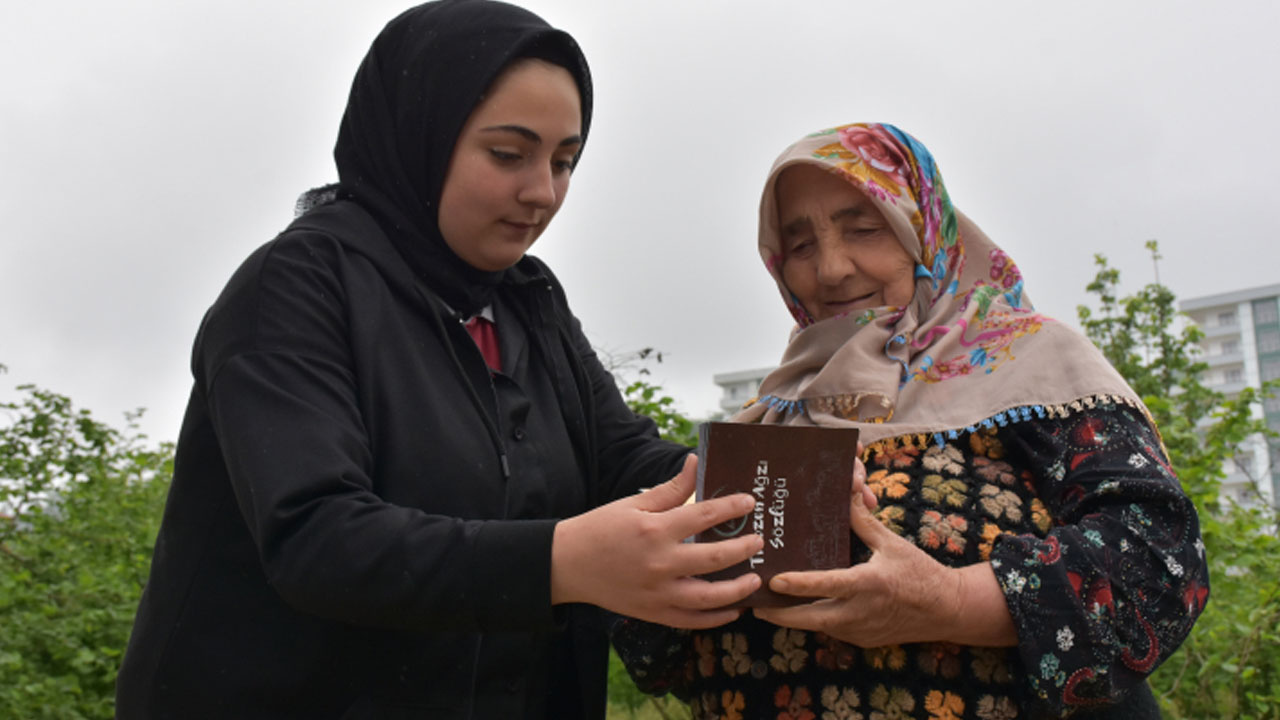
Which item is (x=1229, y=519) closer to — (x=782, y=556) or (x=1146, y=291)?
(x=1146, y=291)

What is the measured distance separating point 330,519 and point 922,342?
4.41 ft

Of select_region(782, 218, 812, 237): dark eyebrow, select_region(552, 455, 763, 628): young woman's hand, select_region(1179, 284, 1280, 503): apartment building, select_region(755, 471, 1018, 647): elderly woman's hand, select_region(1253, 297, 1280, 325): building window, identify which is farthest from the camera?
select_region(1253, 297, 1280, 325): building window

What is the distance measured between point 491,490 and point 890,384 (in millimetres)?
877

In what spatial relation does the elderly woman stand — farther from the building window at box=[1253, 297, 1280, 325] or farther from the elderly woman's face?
the building window at box=[1253, 297, 1280, 325]

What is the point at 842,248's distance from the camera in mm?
2330

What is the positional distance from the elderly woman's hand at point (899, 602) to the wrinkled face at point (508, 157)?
0.83 m

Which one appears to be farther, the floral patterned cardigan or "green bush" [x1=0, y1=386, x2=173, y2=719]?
"green bush" [x1=0, y1=386, x2=173, y2=719]

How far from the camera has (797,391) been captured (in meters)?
2.35

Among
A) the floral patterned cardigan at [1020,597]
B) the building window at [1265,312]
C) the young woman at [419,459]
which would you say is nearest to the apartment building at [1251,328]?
the building window at [1265,312]

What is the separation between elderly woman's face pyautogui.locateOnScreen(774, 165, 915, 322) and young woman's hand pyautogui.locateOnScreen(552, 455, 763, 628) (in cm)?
95

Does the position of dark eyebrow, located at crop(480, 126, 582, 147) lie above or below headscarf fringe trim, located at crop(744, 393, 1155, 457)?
above

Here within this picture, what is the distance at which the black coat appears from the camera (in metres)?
1.47

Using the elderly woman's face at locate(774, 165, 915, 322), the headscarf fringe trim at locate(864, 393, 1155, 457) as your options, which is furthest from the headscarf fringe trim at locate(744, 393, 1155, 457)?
the elderly woman's face at locate(774, 165, 915, 322)

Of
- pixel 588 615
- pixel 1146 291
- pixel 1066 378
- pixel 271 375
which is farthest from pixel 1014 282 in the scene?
pixel 1146 291
